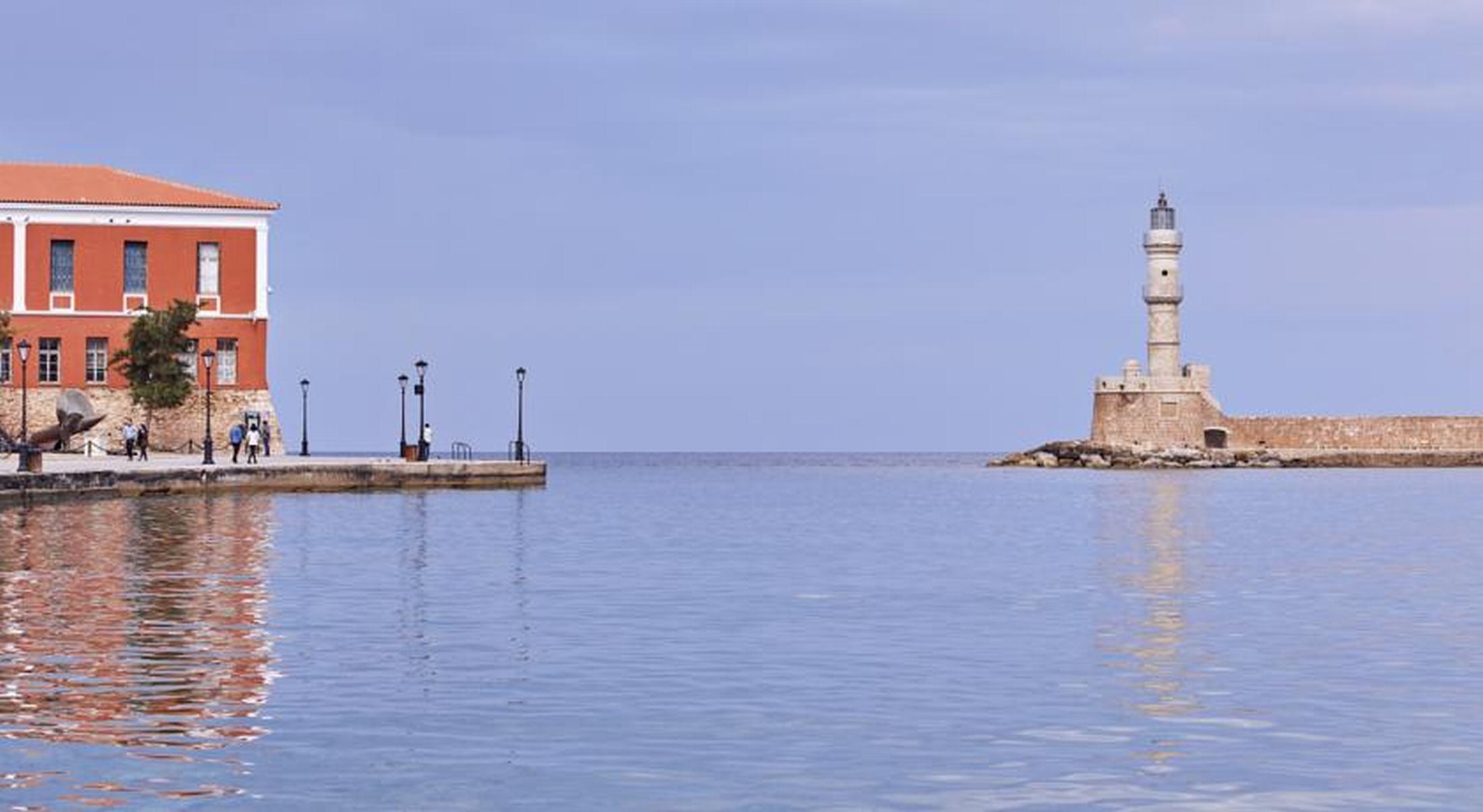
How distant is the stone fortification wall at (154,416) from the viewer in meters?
69.4

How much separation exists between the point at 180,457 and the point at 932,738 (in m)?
56.0

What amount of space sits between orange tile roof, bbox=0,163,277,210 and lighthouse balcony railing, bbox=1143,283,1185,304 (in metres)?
52.4

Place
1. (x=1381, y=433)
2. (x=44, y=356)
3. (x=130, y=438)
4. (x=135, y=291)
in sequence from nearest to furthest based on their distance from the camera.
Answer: (x=130, y=438) < (x=44, y=356) < (x=135, y=291) < (x=1381, y=433)

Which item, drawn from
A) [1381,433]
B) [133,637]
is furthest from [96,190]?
[1381,433]

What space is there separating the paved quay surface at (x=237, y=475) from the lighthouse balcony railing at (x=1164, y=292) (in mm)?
46237

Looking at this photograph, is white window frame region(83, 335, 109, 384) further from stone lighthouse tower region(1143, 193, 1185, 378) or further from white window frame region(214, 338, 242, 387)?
stone lighthouse tower region(1143, 193, 1185, 378)

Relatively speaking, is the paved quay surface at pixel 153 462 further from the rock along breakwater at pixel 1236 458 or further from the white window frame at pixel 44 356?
the rock along breakwater at pixel 1236 458

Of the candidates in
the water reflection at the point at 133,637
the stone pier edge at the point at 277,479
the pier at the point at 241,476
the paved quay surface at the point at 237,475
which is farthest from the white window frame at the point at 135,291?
the water reflection at the point at 133,637

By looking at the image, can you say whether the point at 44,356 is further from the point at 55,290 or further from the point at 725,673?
the point at 725,673

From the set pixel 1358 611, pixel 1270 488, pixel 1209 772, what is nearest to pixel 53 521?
pixel 1358 611

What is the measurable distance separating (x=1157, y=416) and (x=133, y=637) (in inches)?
3781

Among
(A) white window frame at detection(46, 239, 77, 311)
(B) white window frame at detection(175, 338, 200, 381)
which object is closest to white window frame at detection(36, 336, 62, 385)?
(A) white window frame at detection(46, 239, 77, 311)

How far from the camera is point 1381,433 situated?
12462 centimetres

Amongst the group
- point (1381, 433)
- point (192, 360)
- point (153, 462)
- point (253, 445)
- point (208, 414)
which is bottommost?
point (153, 462)
